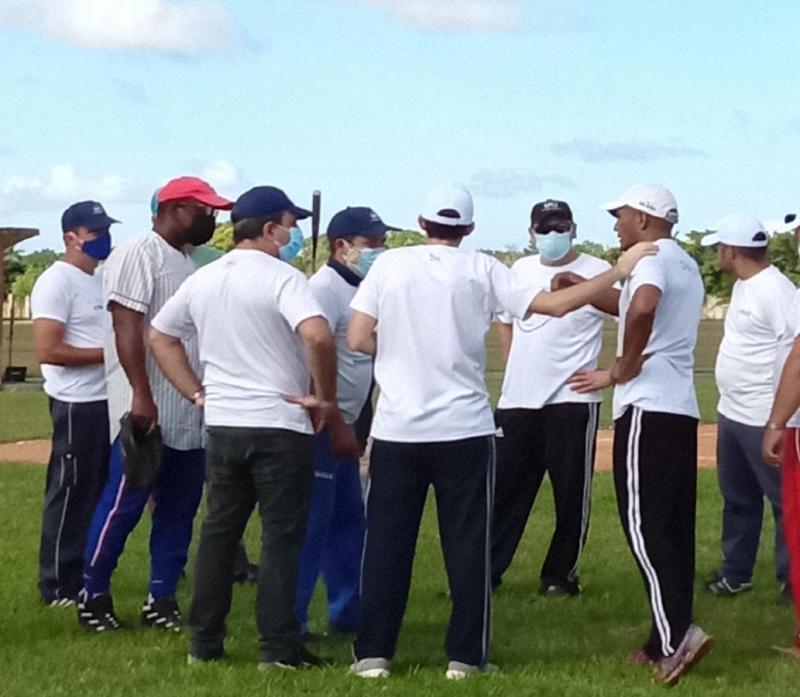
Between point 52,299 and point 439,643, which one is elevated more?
point 52,299

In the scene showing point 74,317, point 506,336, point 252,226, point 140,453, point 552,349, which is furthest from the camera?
point 506,336

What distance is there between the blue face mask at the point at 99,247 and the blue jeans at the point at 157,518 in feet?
4.01

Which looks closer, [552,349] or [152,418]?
[152,418]

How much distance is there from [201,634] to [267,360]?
1.24 meters

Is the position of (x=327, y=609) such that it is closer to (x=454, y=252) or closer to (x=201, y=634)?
(x=201, y=634)

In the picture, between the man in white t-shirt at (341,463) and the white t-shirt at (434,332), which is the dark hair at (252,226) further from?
the man in white t-shirt at (341,463)

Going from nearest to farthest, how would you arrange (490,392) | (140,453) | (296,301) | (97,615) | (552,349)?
(296,301), (140,453), (97,615), (552,349), (490,392)

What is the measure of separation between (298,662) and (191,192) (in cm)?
228

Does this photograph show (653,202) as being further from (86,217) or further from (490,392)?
(490,392)

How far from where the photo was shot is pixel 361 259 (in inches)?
315

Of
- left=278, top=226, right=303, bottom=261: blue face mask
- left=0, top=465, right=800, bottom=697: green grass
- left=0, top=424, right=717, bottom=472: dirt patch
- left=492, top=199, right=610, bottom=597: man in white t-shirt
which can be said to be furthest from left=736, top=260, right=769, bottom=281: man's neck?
left=0, top=424, right=717, bottom=472: dirt patch

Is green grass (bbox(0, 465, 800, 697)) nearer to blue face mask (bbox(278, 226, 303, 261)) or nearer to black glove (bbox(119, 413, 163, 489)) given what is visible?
black glove (bbox(119, 413, 163, 489))

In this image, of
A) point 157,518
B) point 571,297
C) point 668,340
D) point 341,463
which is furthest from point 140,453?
point 668,340

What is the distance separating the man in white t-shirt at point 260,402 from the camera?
6914mm
